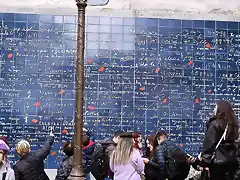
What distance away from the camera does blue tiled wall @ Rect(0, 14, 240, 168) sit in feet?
30.6

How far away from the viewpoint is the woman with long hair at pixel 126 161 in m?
6.08

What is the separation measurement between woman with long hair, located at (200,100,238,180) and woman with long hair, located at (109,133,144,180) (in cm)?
101

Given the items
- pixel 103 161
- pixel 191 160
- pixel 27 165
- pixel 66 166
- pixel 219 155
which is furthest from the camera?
pixel 103 161

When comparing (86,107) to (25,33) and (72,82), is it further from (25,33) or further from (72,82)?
(25,33)

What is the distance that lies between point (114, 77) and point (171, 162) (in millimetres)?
2763

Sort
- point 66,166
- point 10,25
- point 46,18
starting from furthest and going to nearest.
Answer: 1. point 46,18
2. point 10,25
3. point 66,166

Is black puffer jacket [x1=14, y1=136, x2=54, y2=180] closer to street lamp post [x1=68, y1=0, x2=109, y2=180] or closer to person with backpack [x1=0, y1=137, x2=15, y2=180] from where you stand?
person with backpack [x1=0, y1=137, x2=15, y2=180]

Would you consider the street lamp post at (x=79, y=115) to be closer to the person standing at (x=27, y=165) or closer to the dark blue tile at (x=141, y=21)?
the person standing at (x=27, y=165)

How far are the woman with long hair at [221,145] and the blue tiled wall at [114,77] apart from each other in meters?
4.12

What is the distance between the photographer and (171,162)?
7.16 metres

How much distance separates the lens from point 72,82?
31.0ft

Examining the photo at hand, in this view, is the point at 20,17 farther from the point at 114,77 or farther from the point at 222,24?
the point at 222,24

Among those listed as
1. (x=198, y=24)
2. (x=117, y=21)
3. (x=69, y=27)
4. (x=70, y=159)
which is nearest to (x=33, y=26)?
(x=69, y=27)

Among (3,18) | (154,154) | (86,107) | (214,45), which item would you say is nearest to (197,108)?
(214,45)
